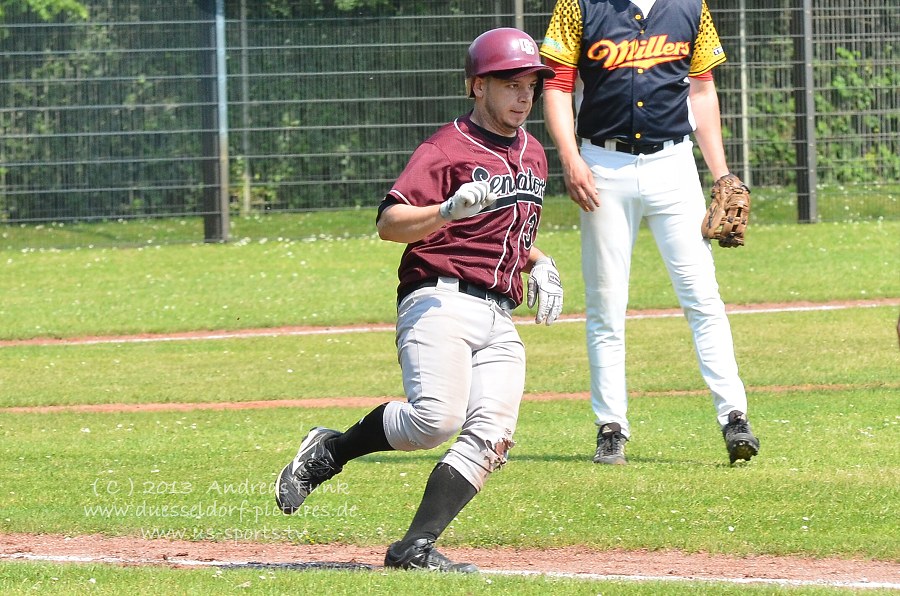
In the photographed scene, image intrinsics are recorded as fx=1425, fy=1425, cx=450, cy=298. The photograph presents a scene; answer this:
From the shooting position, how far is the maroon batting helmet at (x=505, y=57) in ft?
16.6

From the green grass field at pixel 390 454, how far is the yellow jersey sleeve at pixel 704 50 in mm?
1933

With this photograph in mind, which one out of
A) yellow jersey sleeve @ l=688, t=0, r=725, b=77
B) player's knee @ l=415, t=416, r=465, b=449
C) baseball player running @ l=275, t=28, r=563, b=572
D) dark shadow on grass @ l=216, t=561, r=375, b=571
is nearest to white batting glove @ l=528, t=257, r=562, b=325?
baseball player running @ l=275, t=28, r=563, b=572

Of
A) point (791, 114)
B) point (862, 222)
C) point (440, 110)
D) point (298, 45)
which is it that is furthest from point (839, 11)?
point (298, 45)

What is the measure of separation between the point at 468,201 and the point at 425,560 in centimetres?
125

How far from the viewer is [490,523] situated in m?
5.80

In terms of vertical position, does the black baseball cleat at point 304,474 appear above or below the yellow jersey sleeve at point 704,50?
below

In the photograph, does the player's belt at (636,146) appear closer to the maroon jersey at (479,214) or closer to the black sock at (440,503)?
the maroon jersey at (479,214)

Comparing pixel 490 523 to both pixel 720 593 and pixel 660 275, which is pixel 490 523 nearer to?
pixel 720 593

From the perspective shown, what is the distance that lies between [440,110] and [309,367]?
782 cm

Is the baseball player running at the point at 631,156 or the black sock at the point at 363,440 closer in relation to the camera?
the black sock at the point at 363,440

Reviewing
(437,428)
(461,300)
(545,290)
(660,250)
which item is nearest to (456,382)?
(437,428)

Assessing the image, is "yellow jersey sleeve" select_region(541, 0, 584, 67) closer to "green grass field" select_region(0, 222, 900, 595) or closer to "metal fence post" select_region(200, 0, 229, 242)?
"green grass field" select_region(0, 222, 900, 595)

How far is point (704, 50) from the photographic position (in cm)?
706

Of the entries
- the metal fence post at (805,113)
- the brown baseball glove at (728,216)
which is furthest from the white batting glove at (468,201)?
the metal fence post at (805,113)
